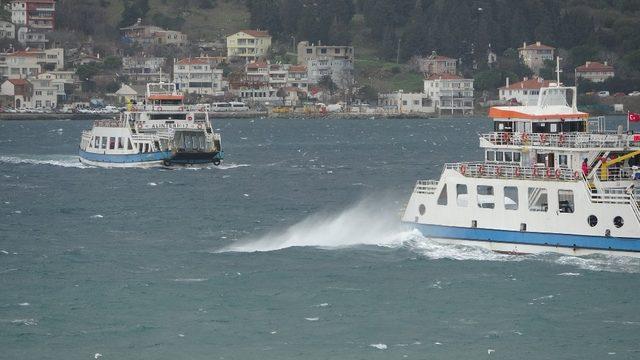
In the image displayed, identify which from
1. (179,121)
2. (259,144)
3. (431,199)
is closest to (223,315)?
(431,199)

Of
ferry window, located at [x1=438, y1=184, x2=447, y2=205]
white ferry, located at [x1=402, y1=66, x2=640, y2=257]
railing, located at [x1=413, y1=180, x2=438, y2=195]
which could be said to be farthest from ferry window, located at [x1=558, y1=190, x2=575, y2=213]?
railing, located at [x1=413, y1=180, x2=438, y2=195]

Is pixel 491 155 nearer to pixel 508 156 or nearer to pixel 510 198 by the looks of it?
pixel 508 156

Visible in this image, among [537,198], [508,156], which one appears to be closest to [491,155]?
[508,156]

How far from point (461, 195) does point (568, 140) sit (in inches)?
147

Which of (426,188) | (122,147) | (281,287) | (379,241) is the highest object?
(426,188)

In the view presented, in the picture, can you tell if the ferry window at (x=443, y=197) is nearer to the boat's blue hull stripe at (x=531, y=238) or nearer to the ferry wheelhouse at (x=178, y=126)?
the boat's blue hull stripe at (x=531, y=238)

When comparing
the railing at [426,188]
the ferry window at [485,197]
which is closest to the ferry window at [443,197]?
the railing at [426,188]

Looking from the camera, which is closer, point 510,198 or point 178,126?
point 510,198

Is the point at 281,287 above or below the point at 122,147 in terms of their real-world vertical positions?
below

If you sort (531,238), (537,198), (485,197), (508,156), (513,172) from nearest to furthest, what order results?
(531,238), (537,198), (513,172), (485,197), (508,156)

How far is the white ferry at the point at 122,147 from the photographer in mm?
92562

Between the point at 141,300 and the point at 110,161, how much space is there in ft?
173

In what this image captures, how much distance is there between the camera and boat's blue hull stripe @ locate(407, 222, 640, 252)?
45875 millimetres

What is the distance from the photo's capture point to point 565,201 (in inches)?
1857
